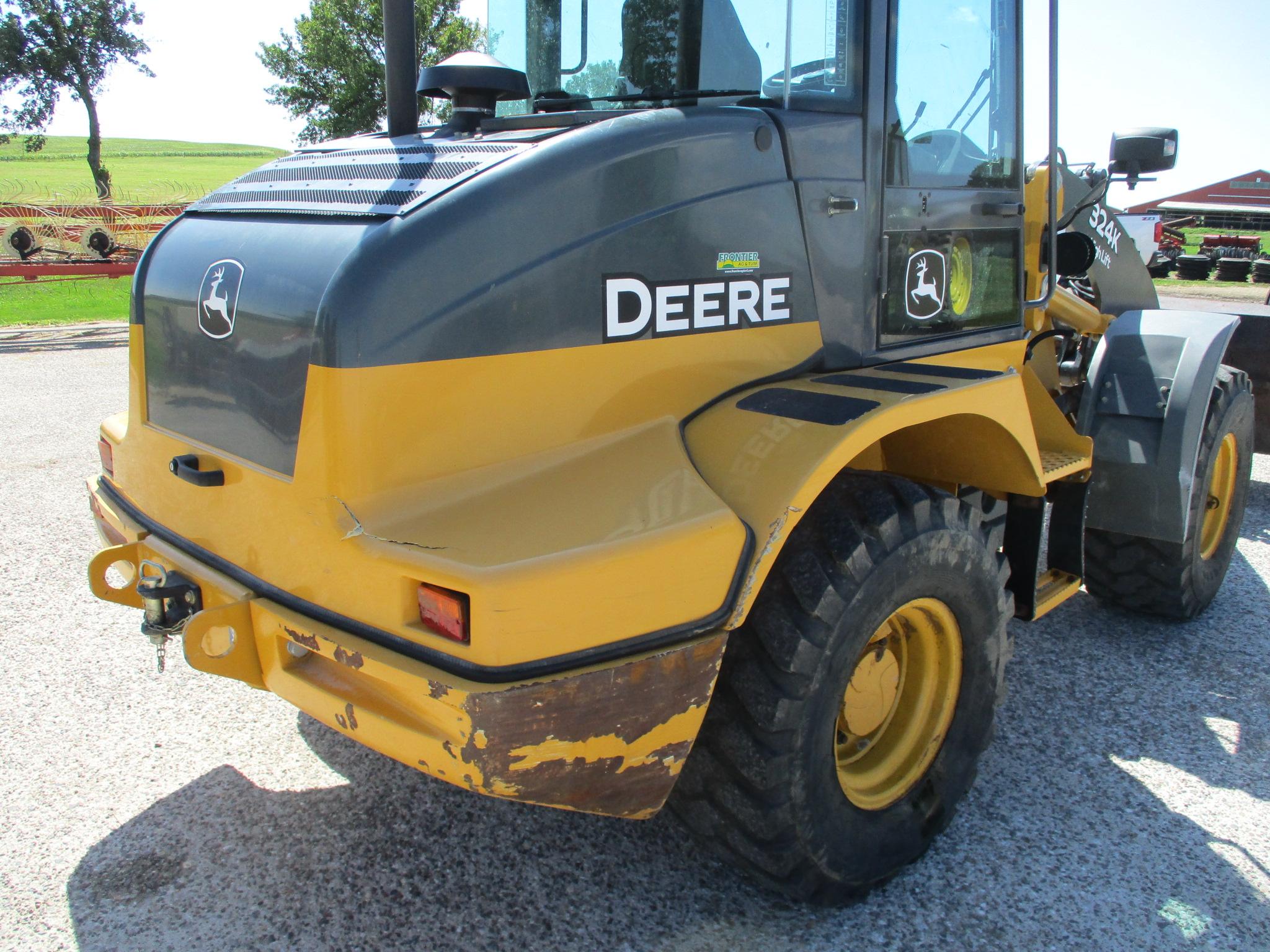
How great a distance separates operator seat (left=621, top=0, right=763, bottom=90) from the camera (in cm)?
264

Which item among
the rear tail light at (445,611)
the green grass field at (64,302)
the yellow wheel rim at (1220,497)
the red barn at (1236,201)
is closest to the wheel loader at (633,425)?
the rear tail light at (445,611)

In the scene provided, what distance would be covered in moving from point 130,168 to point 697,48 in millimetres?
59592

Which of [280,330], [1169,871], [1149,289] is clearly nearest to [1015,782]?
[1169,871]

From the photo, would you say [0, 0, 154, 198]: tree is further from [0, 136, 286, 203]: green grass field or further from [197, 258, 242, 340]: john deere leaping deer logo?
[197, 258, 242, 340]: john deere leaping deer logo

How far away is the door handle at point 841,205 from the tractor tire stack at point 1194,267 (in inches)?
1119

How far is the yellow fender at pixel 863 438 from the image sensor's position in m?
2.06

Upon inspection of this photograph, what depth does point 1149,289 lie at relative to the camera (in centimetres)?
509

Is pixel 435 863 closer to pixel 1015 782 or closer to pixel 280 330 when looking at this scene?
pixel 280 330

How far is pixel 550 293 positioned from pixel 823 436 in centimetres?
67

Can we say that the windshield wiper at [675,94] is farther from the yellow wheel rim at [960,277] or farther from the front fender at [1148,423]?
the front fender at [1148,423]

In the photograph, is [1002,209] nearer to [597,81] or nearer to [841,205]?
[841,205]

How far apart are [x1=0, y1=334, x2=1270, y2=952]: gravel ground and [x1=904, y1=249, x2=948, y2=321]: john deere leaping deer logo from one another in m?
1.49

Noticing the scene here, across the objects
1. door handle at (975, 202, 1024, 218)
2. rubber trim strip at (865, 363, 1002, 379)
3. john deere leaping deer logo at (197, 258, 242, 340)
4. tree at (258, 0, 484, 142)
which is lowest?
rubber trim strip at (865, 363, 1002, 379)

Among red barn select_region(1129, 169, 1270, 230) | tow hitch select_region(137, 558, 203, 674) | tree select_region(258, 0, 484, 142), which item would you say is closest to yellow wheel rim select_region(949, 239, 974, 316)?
tow hitch select_region(137, 558, 203, 674)
